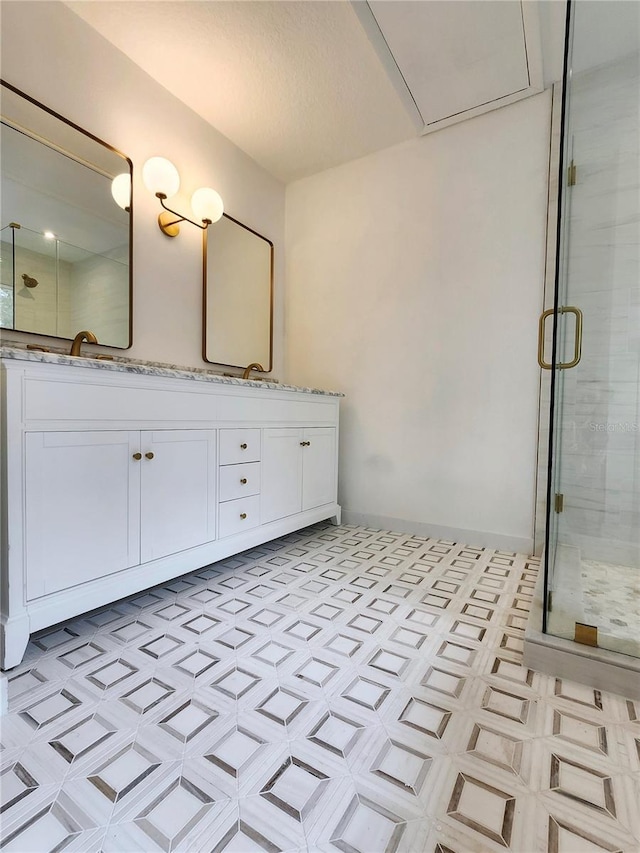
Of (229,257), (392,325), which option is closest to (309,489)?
(392,325)

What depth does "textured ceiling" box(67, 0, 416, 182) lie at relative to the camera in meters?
1.69

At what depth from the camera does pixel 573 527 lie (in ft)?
5.62

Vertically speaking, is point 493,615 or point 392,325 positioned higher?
point 392,325

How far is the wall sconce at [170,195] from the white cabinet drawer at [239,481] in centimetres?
126

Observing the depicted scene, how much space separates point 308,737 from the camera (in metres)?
0.91

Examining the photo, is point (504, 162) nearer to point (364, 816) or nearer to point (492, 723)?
point (492, 723)

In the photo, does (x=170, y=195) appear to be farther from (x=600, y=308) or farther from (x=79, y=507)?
(x=600, y=308)

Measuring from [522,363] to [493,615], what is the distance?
4.29 feet

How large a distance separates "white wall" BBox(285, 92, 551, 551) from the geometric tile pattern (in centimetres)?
95

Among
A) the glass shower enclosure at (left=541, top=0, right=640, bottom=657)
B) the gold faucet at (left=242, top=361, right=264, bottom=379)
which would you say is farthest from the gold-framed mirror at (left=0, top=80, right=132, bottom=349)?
the glass shower enclosure at (left=541, top=0, right=640, bottom=657)

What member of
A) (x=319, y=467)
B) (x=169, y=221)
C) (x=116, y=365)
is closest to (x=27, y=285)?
(x=116, y=365)

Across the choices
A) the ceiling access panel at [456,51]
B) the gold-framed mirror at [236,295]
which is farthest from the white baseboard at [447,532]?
the ceiling access panel at [456,51]

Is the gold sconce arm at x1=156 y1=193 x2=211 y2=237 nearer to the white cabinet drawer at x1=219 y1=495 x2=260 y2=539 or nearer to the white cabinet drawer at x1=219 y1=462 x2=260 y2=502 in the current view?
the white cabinet drawer at x1=219 y1=462 x2=260 y2=502

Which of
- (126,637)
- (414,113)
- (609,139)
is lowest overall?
(126,637)
